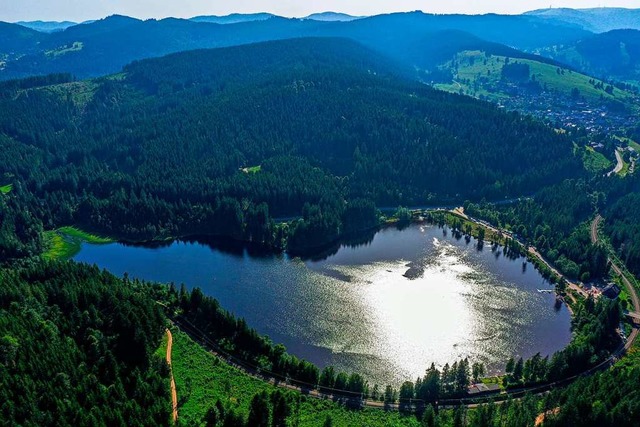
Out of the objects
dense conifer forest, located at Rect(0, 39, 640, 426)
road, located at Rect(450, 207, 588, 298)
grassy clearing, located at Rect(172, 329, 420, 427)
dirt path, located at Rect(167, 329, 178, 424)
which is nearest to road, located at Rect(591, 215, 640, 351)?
dense conifer forest, located at Rect(0, 39, 640, 426)

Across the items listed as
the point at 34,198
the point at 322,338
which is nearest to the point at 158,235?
the point at 34,198

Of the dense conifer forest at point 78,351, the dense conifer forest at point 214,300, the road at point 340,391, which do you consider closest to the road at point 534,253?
the dense conifer forest at point 214,300

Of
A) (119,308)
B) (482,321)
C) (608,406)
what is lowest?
(482,321)

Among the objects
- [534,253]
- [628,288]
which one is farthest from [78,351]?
[628,288]

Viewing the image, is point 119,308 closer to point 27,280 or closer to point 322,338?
point 27,280

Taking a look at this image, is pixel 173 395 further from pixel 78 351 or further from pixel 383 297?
pixel 383 297

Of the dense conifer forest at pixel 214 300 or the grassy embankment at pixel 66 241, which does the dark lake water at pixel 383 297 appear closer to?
the grassy embankment at pixel 66 241
